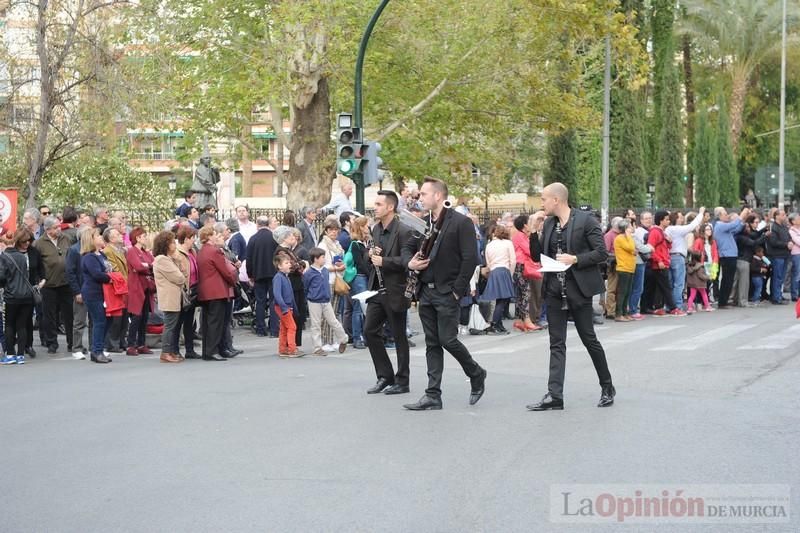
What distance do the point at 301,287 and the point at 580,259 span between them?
7026mm

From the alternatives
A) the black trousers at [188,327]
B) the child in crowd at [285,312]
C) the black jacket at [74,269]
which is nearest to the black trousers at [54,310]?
the black jacket at [74,269]

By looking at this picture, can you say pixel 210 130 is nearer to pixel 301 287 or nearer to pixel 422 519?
pixel 301 287

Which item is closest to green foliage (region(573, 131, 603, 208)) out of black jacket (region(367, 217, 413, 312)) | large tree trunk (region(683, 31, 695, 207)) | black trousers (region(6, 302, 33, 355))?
large tree trunk (region(683, 31, 695, 207))

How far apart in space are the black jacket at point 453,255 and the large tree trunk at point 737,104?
52548 mm

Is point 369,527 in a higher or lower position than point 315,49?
lower

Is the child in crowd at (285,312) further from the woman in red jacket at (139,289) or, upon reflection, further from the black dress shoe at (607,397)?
the black dress shoe at (607,397)

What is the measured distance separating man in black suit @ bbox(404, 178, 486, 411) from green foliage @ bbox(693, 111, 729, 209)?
49927 mm

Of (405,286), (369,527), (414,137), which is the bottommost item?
(369,527)

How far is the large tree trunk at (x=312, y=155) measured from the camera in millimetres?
28672

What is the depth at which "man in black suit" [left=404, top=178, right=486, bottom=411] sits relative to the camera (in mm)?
10062

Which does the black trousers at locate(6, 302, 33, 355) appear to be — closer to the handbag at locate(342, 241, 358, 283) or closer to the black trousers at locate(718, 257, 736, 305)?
the handbag at locate(342, 241, 358, 283)

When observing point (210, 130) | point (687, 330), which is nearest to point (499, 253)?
point (687, 330)

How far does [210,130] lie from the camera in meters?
29.9

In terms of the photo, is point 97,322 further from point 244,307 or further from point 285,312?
point 244,307
